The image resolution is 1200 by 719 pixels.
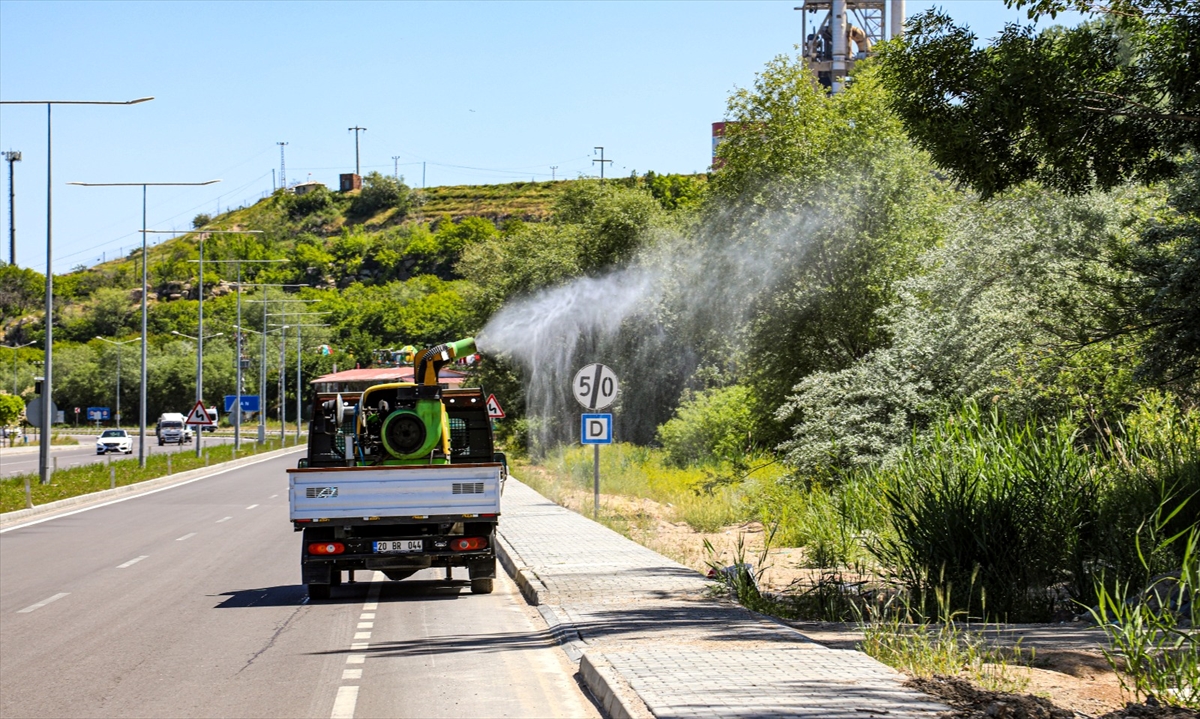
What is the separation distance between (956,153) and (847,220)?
638 inches

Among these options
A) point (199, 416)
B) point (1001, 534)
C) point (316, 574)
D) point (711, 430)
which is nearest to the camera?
point (1001, 534)

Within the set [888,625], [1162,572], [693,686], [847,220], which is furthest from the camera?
[847,220]

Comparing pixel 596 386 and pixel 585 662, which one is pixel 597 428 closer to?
pixel 596 386

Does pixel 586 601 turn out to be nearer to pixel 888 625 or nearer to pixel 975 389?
pixel 888 625

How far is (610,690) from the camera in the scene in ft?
26.6

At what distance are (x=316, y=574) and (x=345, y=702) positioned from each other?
612 cm

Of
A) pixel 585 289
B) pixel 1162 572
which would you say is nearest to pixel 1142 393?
pixel 1162 572

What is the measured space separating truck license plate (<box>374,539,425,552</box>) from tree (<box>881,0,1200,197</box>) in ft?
24.8

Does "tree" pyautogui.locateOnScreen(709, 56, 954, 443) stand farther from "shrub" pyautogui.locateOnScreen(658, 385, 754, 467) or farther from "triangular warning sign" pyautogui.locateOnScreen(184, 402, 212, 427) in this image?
"triangular warning sign" pyautogui.locateOnScreen(184, 402, 212, 427)

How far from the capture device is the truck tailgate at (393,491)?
14.5 m

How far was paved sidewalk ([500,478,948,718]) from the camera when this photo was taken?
286 inches

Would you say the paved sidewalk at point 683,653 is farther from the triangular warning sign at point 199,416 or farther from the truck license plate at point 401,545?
the triangular warning sign at point 199,416

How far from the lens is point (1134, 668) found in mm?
7301

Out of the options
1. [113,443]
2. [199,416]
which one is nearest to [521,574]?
[199,416]
